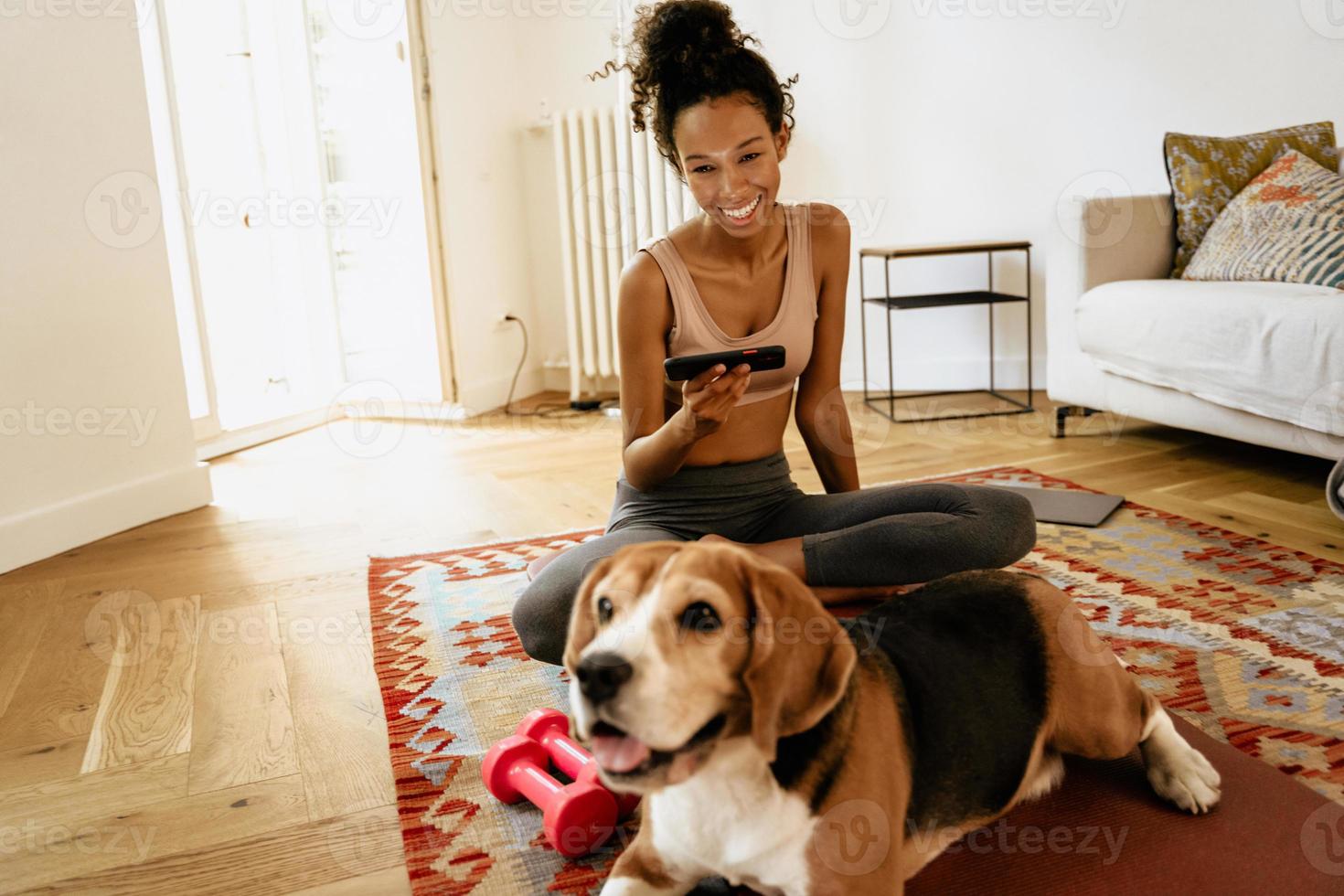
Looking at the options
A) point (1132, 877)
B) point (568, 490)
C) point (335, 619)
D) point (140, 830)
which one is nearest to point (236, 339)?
point (568, 490)

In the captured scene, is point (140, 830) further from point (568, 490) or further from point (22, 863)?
point (568, 490)

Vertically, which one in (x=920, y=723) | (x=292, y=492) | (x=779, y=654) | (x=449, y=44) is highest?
(x=449, y=44)

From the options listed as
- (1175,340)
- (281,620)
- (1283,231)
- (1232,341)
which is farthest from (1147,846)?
(1283,231)

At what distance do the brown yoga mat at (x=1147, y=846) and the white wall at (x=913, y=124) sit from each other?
2.68m

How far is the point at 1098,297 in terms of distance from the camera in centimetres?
287

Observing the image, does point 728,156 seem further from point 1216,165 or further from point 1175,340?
point 1216,165

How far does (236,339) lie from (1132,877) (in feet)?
11.7

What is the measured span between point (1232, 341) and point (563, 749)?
1902 millimetres

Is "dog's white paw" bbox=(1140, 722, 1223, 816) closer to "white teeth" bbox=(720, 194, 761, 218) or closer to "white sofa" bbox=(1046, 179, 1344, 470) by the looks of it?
"white teeth" bbox=(720, 194, 761, 218)

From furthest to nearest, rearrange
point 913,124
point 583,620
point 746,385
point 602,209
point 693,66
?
point 602,209 < point 913,124 < point 693,66 < point 746,385 < point 583,620

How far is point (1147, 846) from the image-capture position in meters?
1.09

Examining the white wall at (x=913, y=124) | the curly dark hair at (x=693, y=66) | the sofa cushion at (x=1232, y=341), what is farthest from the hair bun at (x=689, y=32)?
the white wall at (x=913, y=124)

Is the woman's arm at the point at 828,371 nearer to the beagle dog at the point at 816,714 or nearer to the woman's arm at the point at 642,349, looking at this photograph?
the woman's arm at the point at 642,349

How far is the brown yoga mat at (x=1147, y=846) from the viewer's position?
103 centimetres
